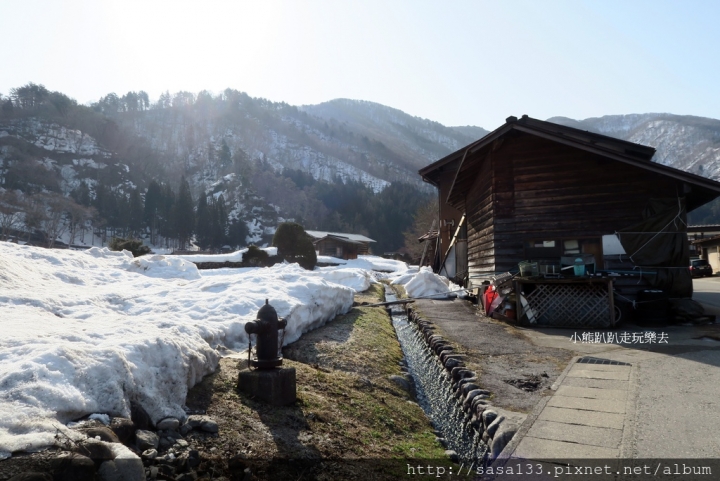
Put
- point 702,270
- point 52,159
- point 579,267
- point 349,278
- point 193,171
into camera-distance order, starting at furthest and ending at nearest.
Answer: point 193,171
point 52,159
point 702,270
point 349,278
point 579,267

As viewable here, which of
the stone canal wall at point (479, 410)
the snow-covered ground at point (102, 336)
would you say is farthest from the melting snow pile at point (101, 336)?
the stone canal wall at point (479, 410)

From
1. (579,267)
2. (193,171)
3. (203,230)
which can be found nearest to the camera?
(579,267)

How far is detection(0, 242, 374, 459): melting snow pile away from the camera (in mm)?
2689

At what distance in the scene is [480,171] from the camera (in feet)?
49.6

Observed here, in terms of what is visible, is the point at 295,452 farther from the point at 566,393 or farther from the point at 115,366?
the point at 566,393

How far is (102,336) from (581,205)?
12.1 metres

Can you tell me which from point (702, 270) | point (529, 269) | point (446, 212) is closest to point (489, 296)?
point (529, 269)

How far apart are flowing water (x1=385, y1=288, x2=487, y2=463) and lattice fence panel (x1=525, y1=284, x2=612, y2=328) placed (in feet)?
10.5

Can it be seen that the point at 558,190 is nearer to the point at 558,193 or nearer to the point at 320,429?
the point at 558,193

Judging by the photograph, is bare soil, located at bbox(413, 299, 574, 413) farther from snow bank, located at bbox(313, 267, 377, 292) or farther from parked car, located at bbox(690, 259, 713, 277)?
parked car, located at bbox(690, 259, 713, 277)

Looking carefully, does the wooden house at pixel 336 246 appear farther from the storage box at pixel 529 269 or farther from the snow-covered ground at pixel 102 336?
the snow-covered ground at pixel 102 336

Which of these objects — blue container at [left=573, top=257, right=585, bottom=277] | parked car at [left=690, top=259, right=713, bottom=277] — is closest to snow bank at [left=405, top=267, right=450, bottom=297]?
blue container at [left=573, top=257, right=585, bottom=277]

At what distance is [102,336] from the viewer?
13.2 ft

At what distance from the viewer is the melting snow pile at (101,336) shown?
2.69m
